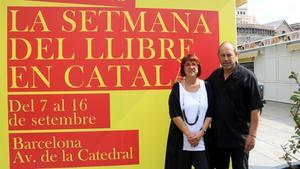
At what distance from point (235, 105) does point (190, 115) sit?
379 millimetres

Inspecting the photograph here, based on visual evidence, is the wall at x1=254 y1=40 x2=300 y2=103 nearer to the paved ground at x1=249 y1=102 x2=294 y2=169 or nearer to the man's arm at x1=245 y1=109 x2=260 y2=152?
the paved ground at x1=249 y1=102 x2=294 y2=169

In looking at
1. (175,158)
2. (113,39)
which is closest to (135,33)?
(113,39)

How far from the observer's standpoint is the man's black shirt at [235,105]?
10.0ft

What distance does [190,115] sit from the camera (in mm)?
3094

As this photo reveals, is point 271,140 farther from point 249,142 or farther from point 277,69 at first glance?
point 277,69

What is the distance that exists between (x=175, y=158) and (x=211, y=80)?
74cm

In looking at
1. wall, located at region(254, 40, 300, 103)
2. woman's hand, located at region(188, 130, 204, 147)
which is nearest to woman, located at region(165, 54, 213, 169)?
woman's hand, located at region(188, 130, 204, 147)

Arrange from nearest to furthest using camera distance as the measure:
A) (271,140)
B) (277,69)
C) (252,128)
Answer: (252,128) < (271,140) < (277,69)

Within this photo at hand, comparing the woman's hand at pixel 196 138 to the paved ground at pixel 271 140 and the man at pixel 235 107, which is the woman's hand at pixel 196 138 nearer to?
the man at pixel 235 107

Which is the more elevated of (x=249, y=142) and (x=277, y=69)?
(x=277, y=69)

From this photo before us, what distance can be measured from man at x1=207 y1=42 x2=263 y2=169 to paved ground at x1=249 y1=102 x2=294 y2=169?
175cm

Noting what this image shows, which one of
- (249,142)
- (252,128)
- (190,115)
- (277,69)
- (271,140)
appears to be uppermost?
(277,69)

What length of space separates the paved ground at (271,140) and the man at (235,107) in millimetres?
1745

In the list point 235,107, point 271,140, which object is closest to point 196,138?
point 235,107
